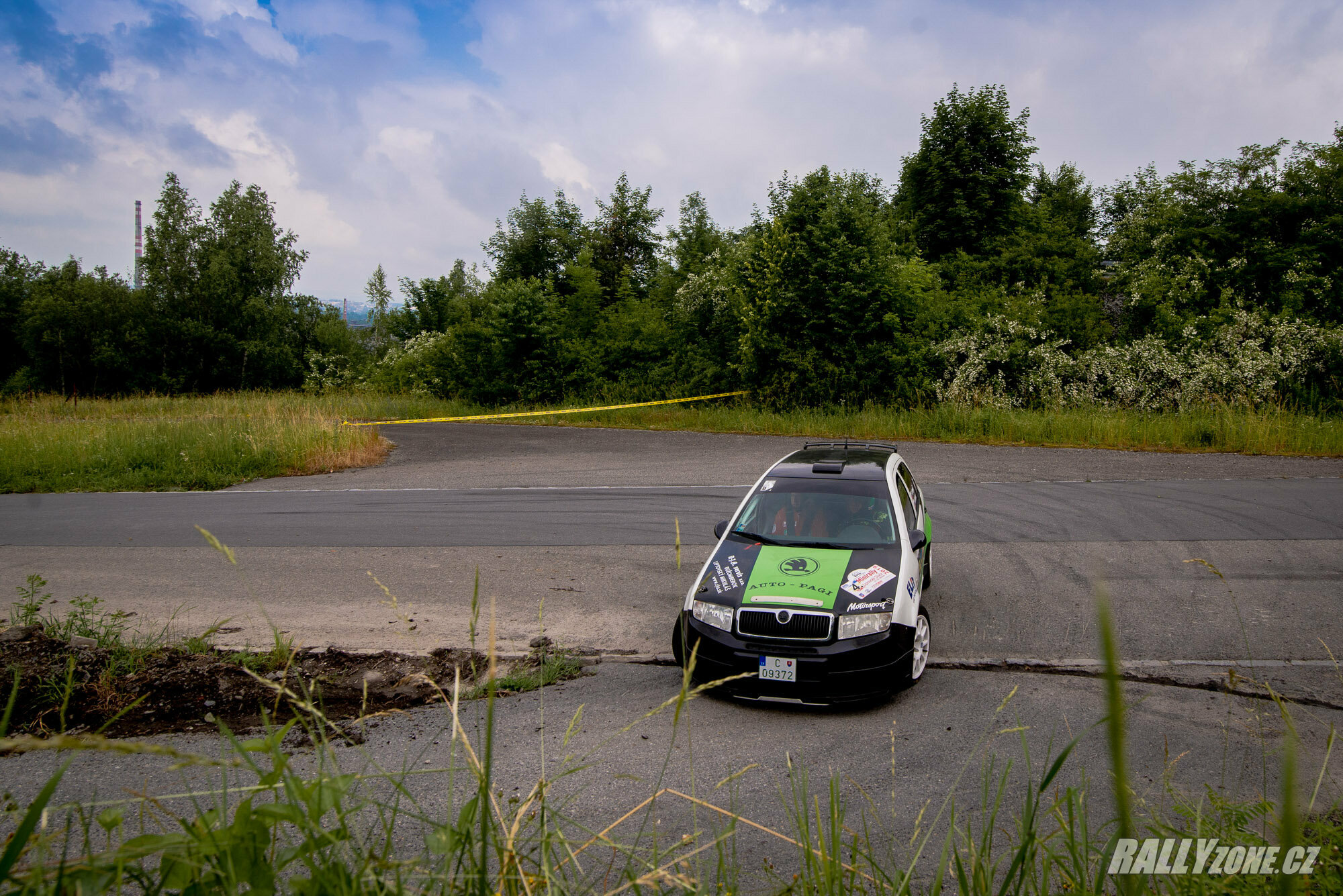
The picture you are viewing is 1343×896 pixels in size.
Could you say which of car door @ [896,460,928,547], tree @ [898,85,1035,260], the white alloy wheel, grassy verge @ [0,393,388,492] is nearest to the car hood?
the white alloy wheel

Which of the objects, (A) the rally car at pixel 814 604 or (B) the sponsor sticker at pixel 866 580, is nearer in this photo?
(A) the rally car at pixel 814 604

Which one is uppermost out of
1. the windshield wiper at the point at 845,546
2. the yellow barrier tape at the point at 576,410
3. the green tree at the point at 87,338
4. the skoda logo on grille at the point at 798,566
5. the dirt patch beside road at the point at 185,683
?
the green tree at the point at 87,338

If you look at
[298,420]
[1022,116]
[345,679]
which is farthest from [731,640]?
[1022,116]

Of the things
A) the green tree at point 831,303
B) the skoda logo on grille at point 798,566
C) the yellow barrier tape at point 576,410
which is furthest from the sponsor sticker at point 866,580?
the yellow barrier tape at point 576,410

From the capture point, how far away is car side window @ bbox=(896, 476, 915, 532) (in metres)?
7.36

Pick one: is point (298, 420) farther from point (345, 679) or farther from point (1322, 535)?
point (1322, 535)

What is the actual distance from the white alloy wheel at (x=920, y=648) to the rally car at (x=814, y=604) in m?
0.01

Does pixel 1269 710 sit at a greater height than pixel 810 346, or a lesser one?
lesser

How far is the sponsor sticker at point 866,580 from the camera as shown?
605cm

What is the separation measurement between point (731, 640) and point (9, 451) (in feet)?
65.5

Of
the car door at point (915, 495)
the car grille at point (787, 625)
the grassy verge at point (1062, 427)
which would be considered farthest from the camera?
the grassy verge at point (1062, 427)

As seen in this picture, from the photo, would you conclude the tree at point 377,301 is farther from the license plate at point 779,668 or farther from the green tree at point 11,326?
the license plate at point 779,668

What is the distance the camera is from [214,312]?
5534cm

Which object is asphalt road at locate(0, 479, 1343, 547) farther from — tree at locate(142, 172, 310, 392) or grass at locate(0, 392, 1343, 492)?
tree at locate(142, 172, 310, 392)
